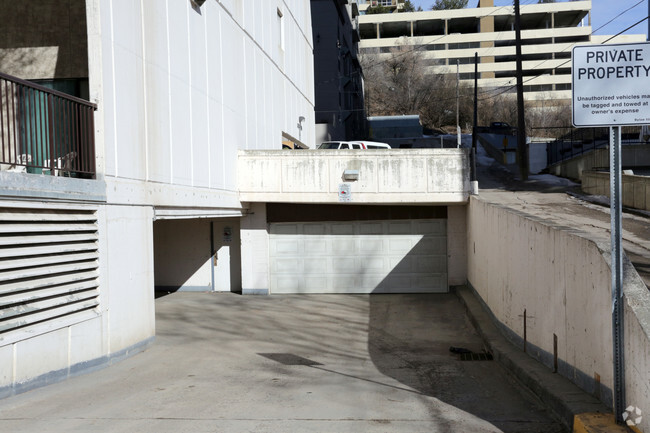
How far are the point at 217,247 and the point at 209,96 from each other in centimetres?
709

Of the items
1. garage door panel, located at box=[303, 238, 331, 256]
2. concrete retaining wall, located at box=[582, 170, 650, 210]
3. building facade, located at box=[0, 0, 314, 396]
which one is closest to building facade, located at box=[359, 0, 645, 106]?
concrete retaining wall, located at box=[582, 170, 650, 210]

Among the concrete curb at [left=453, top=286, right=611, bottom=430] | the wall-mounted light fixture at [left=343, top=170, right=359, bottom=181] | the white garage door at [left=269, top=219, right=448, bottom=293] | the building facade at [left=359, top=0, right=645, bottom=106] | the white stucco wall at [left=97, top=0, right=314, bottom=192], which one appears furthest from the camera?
the building facade at [left=359, top=0, right=645, bottom=106]

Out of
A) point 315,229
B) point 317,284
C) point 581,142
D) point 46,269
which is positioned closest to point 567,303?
point 46,269

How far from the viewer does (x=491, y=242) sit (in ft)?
47.6

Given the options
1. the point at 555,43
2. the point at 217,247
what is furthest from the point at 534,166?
the point at 555,43

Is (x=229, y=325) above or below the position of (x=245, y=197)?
below

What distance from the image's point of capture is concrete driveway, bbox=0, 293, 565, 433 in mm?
7207

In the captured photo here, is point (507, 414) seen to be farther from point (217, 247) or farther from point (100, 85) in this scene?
point (217, 247)

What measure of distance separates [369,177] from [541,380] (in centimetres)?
1225

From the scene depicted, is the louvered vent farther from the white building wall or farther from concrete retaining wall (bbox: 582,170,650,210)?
concrete retaining wall (bbox: 582,170,650,210)

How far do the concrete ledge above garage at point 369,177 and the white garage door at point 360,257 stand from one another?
1618 millimetres

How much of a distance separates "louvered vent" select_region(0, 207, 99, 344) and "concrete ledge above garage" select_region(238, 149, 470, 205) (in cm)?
935

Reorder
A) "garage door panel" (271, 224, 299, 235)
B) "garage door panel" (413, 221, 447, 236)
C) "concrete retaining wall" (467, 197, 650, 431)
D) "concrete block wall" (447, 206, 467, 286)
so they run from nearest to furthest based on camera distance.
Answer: "concrete retaining wall" (467, 197, 650, 431) < "concrete block wall" (447, 206, 467, 286) < "garage door panel" (413, 221, 447, 236) < "garage door panel" (271, 224, 299, 235)

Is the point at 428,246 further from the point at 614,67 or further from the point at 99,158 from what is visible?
the point at 614,67
